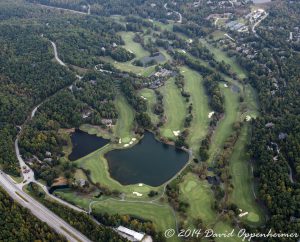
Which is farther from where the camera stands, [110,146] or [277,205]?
[110,146]

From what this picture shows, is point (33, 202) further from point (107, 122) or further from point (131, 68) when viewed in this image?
point (131, 68)

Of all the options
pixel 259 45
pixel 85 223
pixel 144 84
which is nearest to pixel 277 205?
pixel 85 223

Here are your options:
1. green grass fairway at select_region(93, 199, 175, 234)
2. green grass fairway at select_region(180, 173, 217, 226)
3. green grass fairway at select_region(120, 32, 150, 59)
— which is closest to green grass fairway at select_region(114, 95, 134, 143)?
green grass fairway at select_region(180, 173, 217, 226)

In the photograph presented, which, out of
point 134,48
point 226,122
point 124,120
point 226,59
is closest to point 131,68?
point 134,48

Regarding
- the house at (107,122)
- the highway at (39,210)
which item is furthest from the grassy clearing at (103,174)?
the highway at (39,210)

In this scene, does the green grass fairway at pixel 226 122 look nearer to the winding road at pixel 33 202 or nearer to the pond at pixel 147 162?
the pond at pixel 147 162

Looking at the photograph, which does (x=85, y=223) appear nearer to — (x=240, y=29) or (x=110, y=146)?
(x=110, y=146)

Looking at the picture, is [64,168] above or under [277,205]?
under
